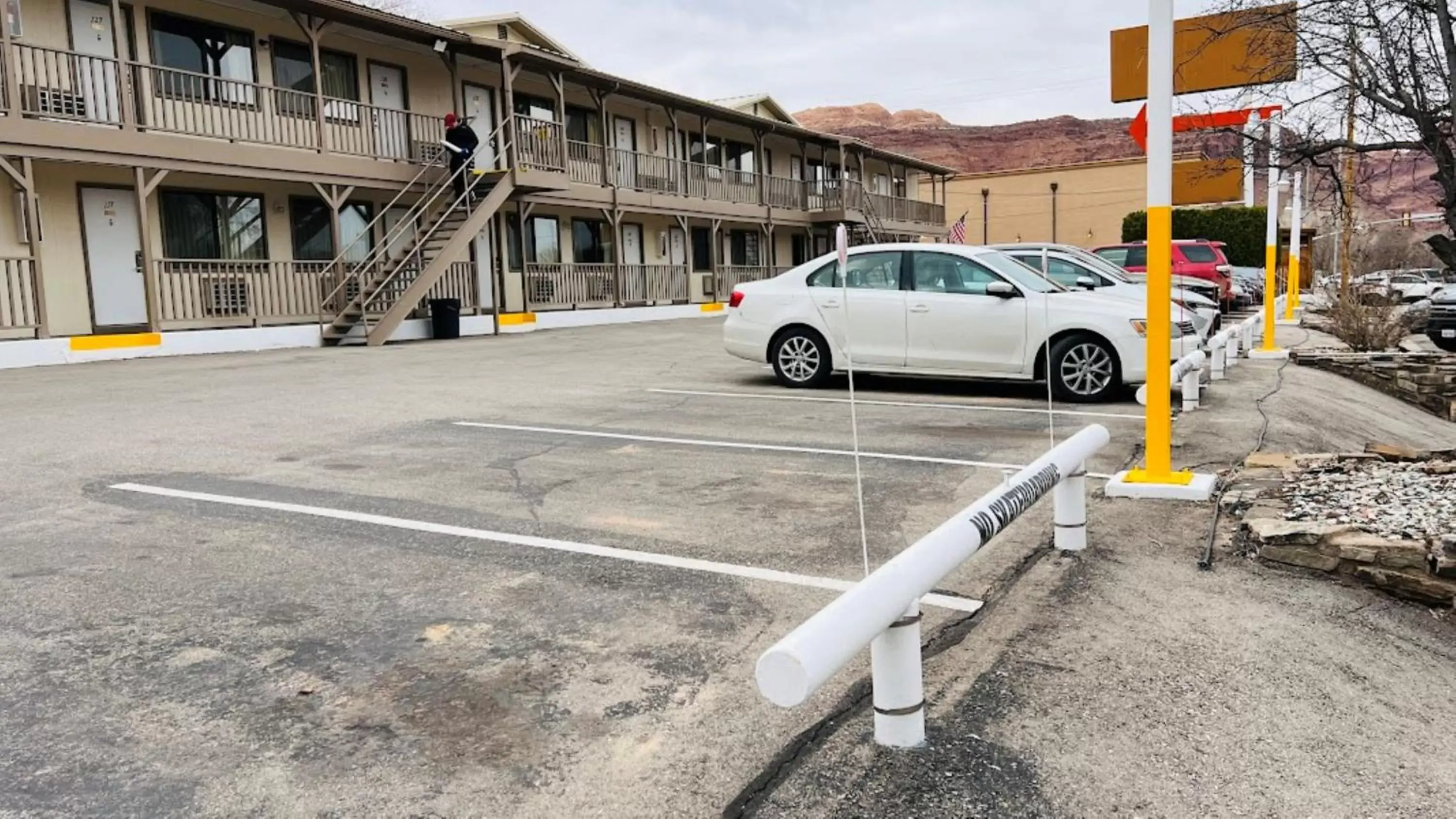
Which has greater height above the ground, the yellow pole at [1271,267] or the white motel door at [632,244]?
the white motel door at [632,244]

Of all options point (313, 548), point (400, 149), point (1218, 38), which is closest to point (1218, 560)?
point (1218, 38)

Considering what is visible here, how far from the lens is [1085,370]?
32.4ft

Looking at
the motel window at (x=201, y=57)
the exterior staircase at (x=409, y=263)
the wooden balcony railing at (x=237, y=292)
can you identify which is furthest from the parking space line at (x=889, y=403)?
the motel window at (x=201, y=57)

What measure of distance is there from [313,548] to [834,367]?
277 inches

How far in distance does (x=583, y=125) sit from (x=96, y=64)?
13.1m

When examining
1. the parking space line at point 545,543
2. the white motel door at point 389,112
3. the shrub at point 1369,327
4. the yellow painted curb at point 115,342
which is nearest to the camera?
the parking space line at point 545,543

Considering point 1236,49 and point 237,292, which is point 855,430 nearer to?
point 1236,49

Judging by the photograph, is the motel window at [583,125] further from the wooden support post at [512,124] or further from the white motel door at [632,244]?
the wooden support post at [512,124]

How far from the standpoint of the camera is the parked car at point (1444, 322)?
55.0 ft

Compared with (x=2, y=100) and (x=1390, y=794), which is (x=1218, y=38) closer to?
(x=1390, y=794)

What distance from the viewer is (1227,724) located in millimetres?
3109

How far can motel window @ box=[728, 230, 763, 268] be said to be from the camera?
34.9m

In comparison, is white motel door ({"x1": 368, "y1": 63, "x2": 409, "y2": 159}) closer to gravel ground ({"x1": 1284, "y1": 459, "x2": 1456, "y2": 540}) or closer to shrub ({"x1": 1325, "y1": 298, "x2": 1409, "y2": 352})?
shrub ({"x1": 1325, "y1": 298, "x2": 1409, "y2": 352})

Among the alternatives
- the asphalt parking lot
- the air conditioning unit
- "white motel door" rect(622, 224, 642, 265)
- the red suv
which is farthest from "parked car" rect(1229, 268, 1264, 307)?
the air conditioning unit
